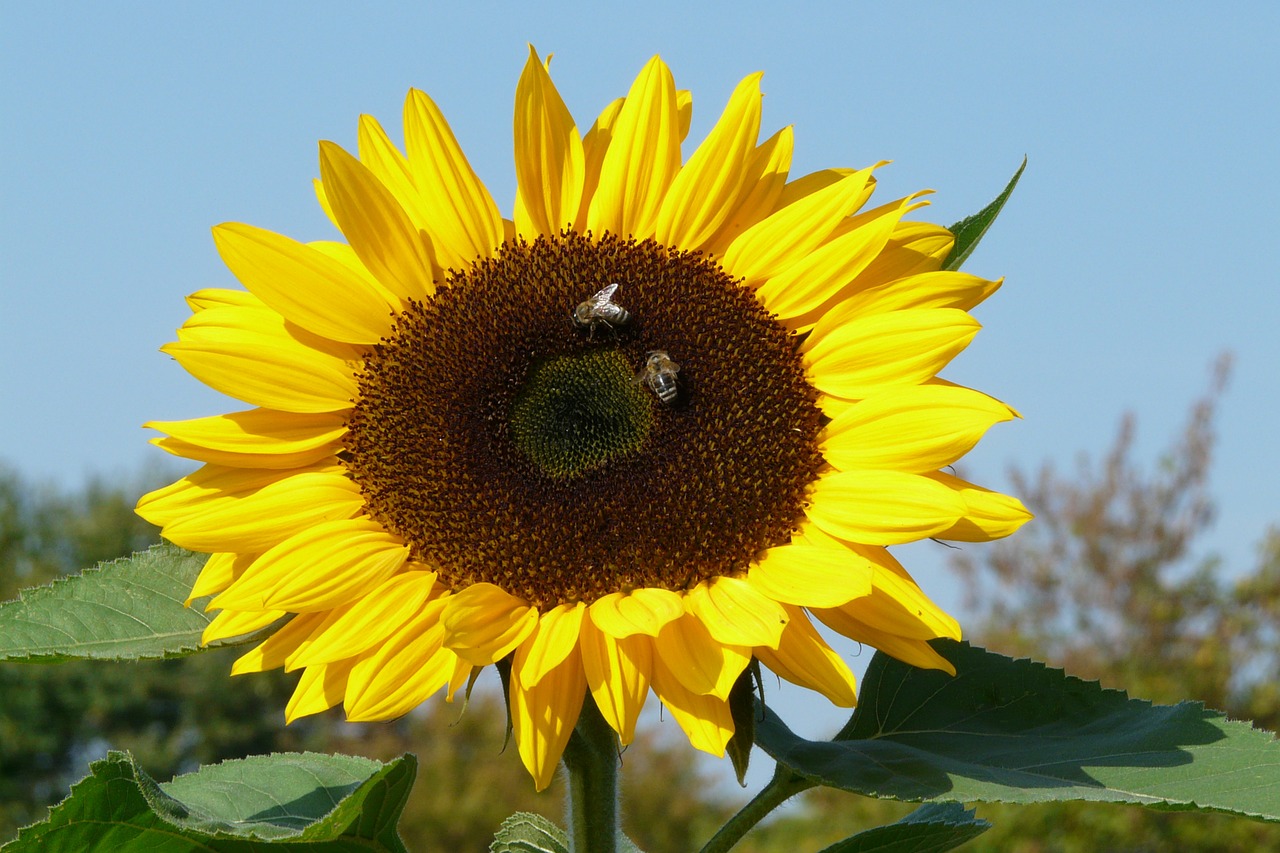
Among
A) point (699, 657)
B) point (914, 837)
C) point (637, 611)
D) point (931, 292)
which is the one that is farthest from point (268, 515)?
point (914, 837)

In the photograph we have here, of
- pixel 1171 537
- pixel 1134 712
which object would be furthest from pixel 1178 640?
pixel 1134 712

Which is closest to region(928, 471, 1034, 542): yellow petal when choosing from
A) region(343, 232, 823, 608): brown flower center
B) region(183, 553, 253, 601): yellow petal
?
region(343, 232, 823, 608): brown flower center

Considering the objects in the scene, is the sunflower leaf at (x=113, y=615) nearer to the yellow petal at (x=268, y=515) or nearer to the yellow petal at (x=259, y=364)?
the yellow petal at (x=268, y=515)

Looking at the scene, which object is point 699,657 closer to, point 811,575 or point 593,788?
point 811,575

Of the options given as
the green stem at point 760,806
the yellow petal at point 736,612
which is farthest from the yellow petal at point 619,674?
the green stem at point 760,806

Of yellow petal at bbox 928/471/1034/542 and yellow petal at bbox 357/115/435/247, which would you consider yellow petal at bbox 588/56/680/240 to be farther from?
yellow petal at bbox 928/471/1034/542

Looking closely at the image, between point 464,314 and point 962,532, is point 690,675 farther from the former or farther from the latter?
point 464,314
